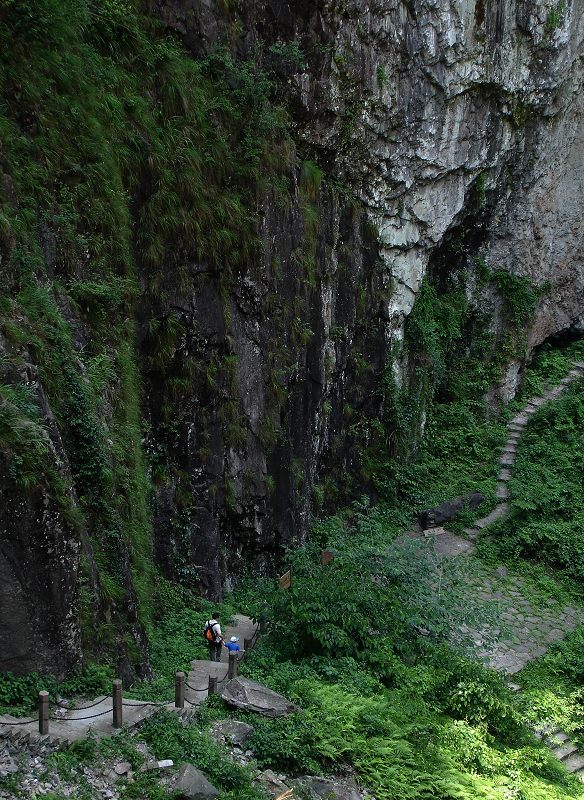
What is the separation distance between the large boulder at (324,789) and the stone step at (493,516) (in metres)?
10.6

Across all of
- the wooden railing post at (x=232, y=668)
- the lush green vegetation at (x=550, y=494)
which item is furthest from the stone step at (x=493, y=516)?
the wooden railing post at (x=232, y=668)

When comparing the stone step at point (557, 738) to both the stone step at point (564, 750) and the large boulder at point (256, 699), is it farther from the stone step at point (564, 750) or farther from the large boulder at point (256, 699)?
the large boulder at point (256, 699)

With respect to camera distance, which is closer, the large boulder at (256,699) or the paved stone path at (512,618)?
the large boulder at (256,699)

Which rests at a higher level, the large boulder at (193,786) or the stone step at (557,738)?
the large boulder at (193,786)

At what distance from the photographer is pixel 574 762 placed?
9.97 m

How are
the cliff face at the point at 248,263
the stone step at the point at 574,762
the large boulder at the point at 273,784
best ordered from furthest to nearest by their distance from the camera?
the stone step at the point at 574,762, the cliff face at the point at 248,263, the large boulder at the point at 273,784

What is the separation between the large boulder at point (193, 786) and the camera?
5723mm

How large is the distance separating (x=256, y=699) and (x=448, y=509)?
10.6m

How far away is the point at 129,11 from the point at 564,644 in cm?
1299

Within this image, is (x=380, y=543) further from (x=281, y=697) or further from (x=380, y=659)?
(x=281, y=697)

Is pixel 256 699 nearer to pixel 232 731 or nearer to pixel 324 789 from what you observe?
→ pixel 232 731

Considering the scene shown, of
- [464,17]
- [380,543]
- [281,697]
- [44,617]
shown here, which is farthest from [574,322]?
[44,617]

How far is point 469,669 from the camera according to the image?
356 inches

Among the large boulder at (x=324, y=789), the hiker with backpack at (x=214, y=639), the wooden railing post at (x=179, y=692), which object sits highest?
the wooden railing post at (x=179, y=692)
